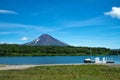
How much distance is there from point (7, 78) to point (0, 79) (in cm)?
93

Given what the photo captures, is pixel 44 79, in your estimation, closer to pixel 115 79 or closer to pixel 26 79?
pixel 26 79

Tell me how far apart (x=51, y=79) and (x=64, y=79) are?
109 centimetres

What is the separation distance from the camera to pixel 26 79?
2391 cm

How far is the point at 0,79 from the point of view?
24000 millimetres

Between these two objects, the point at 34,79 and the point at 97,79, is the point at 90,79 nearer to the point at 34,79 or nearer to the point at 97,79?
the point at 97,79

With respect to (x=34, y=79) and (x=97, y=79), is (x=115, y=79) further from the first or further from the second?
(x=34, y=79)

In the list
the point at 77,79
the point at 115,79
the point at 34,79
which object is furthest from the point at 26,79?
the point at 115,79

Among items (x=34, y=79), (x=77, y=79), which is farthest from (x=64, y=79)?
(x=34, y=79)

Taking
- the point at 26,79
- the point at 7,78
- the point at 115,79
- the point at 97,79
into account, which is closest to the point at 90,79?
the point at 97,79

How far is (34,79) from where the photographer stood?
24.0 meters

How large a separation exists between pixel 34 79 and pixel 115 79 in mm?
6850

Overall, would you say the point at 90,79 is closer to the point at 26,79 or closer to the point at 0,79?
the point at 26,79

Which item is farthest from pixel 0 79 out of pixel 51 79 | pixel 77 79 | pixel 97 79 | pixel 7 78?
pixel 97 79

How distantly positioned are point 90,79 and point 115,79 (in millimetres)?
2134
